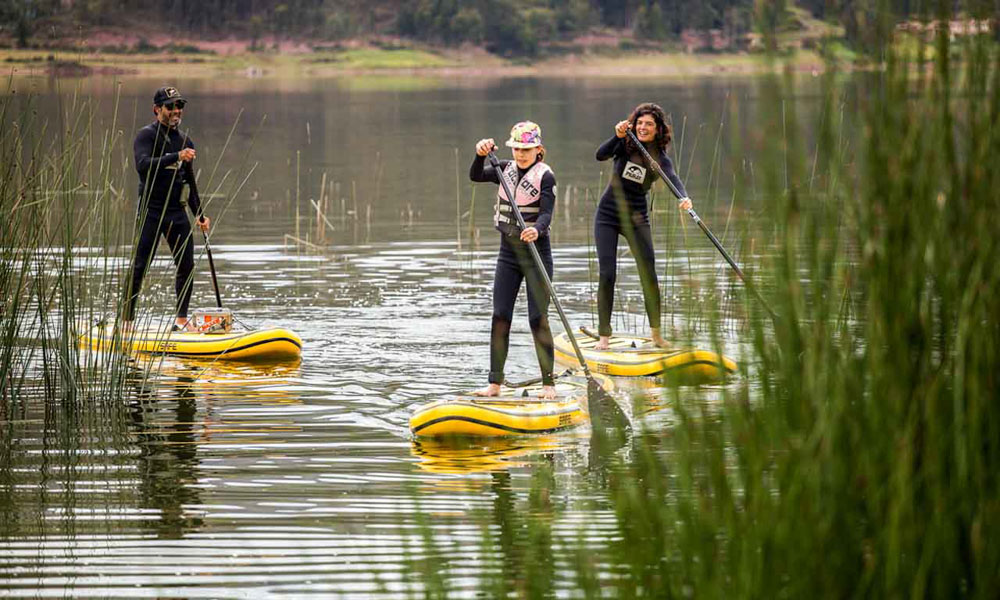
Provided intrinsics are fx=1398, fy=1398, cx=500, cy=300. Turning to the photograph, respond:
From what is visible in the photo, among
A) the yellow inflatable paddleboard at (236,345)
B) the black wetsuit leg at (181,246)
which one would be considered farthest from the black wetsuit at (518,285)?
the black wetsuit leg at (181,246)

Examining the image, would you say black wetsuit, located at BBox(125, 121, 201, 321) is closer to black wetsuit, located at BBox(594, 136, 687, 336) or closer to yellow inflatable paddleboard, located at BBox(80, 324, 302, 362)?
yellow inflatable paddleboard, located at BBox(80, 324, 302, 362)

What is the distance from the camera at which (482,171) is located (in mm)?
9781

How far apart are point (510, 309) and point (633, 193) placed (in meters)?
2.30

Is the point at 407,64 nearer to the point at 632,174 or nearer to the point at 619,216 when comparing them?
the point at 619,216

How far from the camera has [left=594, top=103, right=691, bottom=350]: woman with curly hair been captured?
438 inches

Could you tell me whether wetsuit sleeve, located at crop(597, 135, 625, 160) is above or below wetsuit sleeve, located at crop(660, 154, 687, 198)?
above

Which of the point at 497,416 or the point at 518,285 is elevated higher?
the point at 518,285

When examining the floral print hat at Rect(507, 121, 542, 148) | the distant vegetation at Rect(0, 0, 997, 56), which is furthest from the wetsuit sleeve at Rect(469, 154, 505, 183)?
the distant vegetation at Rect(0, 0, 997, 56)

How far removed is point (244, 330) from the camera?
474 inches

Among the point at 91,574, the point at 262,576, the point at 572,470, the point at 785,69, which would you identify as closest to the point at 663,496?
the point at 785,69

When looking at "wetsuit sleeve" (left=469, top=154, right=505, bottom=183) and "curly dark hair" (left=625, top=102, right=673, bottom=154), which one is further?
"curly dark hair" (left=625, top=102, right=673, bottom=154)

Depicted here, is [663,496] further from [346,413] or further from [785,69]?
[346,413]

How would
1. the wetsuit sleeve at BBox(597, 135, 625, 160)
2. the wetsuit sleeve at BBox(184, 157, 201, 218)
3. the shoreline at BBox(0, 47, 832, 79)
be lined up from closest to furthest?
the wetsuit sleeve at BBox(597, 135, 625, 160)
the wetsuit sleeve at BBox(184, 157, 201, 218)
the shoreline at BBox(0, 47, 832, 79)

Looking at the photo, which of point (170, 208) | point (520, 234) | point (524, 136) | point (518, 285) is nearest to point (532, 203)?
point (520, 234)
